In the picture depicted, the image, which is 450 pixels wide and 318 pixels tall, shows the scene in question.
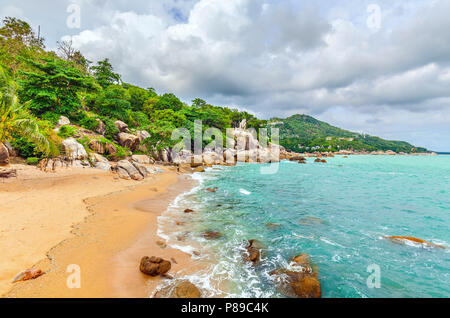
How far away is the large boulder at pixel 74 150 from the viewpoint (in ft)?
59.5

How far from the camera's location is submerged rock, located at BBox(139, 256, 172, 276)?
5691 mm

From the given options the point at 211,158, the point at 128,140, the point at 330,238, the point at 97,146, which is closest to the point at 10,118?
the point at 97,146

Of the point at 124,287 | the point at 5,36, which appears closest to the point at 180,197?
the point at 124,287

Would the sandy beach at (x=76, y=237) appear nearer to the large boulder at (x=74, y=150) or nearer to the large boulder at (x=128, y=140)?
the large boulder at (x=74, y=150)

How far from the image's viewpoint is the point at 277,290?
575 cm

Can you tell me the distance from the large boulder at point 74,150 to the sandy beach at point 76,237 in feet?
13.3

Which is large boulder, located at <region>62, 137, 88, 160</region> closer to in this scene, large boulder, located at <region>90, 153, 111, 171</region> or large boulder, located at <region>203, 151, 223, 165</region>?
large boulder, located at <region>90, 153, 111, 171</region>

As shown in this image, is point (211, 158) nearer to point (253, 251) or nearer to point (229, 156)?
point (229, 156)

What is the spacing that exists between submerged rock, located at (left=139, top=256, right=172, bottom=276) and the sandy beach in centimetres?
18

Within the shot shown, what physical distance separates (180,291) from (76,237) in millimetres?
5180

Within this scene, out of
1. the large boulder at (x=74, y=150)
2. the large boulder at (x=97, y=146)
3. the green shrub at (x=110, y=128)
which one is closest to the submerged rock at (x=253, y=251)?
the large boulder at (x=74, y=150)

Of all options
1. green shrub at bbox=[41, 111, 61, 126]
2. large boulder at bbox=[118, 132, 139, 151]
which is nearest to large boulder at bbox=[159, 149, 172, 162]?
large boulder at bbox=[118, 132, 139, 151]
